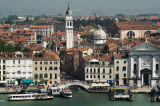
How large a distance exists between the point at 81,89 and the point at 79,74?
3987mm

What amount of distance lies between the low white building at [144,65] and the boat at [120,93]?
3.49 meters

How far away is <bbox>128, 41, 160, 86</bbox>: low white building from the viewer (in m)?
41.8

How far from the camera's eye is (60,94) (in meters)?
38.9

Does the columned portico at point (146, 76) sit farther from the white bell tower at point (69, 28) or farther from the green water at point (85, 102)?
the white bell tower at point (69, 28)

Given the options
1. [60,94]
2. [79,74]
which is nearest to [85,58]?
[79,74]

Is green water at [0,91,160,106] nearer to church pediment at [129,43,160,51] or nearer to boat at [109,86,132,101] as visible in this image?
boat at [109,86,132,101]

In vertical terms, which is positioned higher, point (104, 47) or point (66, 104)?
point (104, 47)

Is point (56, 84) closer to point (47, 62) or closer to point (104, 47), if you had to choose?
point (47, 62)

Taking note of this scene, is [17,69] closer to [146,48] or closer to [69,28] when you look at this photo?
[146,48]

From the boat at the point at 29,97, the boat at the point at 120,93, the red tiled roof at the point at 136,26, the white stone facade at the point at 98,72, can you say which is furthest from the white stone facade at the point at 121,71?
the red tiled roof at the point at 136,26

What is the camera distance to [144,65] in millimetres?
41969

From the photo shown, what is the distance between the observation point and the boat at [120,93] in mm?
37625

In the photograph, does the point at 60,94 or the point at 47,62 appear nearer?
the point at 60,94

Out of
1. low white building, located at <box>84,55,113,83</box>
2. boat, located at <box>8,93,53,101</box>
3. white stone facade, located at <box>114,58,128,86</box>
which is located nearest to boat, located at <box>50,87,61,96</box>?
boat, located at <box>8,93,53,101</box>
